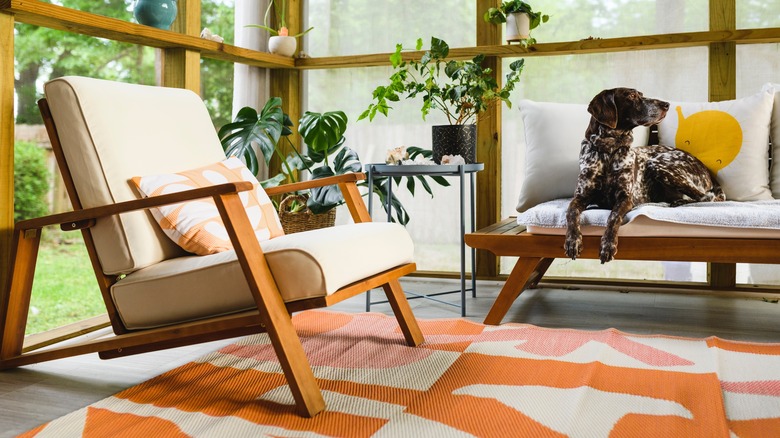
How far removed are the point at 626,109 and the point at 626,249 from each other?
1.79 feet

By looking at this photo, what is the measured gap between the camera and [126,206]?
6.11 feet

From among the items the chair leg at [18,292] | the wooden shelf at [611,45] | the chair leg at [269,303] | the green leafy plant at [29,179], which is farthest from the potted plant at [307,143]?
the green leafy plant at [29,179]

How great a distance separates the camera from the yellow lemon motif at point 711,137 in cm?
304

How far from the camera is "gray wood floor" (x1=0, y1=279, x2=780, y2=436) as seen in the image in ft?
6.48

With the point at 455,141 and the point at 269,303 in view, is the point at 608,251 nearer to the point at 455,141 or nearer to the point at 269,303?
the point at 455,141

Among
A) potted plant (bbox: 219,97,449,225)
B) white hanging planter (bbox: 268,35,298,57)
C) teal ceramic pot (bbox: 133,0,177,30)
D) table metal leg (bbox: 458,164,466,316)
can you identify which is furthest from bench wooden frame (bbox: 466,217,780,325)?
white hanging planter (bbox: 268,35,298,57)

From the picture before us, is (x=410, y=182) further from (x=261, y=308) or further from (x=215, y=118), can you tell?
(x=215, y=118)

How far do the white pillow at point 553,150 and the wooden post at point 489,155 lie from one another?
0.50 m

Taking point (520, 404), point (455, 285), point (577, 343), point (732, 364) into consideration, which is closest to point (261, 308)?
point (520, 404)

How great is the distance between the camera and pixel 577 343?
2.40m

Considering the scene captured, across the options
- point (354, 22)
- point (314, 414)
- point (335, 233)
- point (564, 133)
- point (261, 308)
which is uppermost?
point (354, 22)

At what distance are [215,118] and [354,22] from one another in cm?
266

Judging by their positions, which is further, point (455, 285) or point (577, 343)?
point (455, 285)

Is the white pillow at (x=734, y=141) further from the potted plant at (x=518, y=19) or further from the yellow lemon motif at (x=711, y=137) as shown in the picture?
the potted plant at (x=518, y=19)
